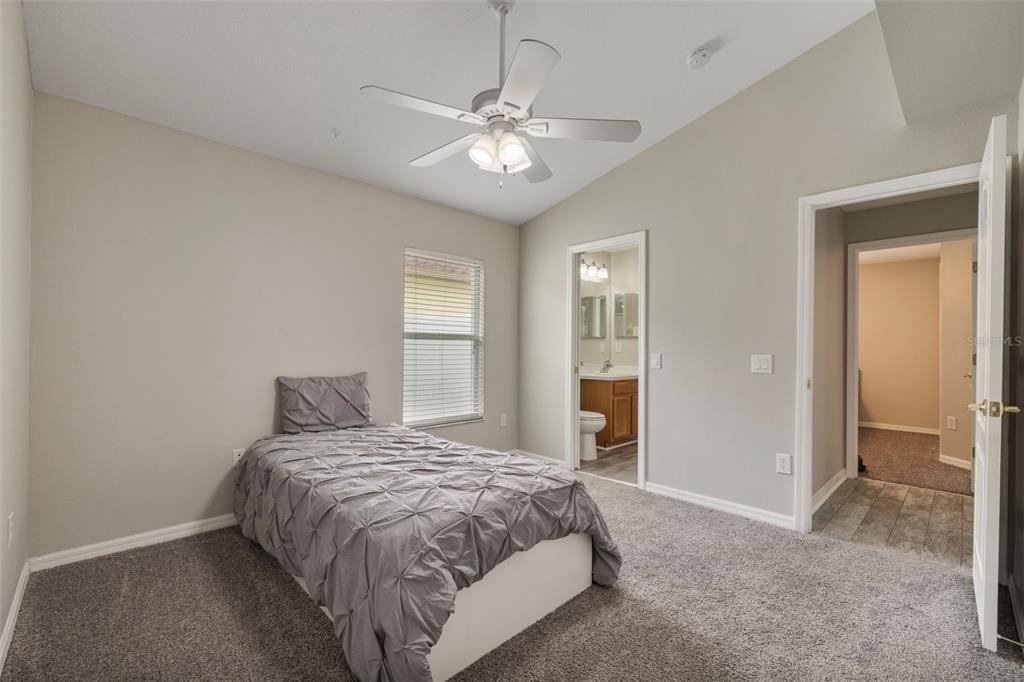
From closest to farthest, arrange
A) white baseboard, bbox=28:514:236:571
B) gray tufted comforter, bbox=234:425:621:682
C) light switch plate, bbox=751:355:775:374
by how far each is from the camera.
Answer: gray tufted comforter, bbox=234:425:621:682
white baseboard, bbox=28:514:236:571
light switch plate, bbox=751:355:775:374

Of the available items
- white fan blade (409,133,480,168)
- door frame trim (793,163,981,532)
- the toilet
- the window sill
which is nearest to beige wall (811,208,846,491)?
door frame trim (793,163,981,532)

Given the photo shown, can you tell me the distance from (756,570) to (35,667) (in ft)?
10.1

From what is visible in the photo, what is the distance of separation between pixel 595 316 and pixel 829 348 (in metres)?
2.70

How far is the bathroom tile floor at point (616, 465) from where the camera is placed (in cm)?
418

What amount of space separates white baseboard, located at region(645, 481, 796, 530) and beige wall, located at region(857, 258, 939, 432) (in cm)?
471

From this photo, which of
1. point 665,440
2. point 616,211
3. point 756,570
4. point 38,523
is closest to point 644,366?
point 665,440

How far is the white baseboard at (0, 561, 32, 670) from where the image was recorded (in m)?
1.77

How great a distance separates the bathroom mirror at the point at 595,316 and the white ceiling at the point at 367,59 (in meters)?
2.78

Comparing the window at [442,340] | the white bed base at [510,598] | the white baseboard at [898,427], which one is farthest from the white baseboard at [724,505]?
the white baseboard at [898,427]

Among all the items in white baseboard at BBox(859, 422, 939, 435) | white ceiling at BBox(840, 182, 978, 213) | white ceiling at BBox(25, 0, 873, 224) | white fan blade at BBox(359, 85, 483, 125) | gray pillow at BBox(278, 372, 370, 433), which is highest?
white ceiling at BBox(25, 0, 873, 224)

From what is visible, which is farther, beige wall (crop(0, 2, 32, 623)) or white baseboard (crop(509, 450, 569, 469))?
white baseboard (crop(509, 450, 569, 469))

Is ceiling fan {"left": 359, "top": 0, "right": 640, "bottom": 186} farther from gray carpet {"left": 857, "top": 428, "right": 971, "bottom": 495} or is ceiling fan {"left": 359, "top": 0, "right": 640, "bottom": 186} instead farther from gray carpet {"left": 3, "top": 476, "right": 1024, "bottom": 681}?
gray carpet {"left": 857, "top": 428, "right": 971, "bottom": 495}

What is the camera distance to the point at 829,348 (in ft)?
12.3

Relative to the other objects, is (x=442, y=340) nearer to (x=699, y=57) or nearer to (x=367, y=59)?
(x=367, y=59)
